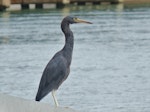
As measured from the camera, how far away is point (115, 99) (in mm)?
19500

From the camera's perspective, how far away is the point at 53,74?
9805 millimetres

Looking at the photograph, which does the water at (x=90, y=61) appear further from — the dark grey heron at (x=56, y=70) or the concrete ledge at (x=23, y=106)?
the concrete ledge at (x=23, y=106)

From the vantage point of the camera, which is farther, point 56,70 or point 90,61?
point 90,61

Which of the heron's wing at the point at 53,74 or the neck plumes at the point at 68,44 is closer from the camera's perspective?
the heron's wing at the point at 53,74

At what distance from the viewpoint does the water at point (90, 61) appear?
1973 centimetres

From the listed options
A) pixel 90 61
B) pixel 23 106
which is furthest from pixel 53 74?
pixel 90 61

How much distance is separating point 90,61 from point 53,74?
63.6ft

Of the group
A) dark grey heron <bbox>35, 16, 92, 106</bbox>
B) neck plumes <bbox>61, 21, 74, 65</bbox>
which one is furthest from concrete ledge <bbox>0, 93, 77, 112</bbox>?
neck plumes <bbox>61, 21, 74, 65</bbox>

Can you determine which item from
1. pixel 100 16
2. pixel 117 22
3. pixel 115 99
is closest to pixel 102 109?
pixel 115 99

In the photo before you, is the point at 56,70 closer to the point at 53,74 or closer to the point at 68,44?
the point at 53,74

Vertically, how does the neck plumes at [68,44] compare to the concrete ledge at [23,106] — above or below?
above

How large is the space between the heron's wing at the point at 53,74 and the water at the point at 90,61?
793cm

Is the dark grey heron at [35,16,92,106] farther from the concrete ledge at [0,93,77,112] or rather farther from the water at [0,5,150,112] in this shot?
the water at [0,5,150,112]

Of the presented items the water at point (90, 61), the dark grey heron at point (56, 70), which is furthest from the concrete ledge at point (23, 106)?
the water at point (90, 61)
